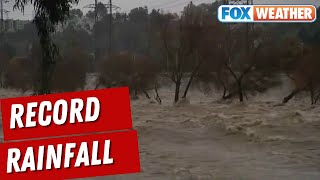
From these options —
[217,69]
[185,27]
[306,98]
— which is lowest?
[306,98]

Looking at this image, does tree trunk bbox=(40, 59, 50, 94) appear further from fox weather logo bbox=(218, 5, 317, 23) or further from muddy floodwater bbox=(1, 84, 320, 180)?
fox weather logo bbox=(218, 5, 317, 23)

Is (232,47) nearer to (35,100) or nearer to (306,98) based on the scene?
(306,98)

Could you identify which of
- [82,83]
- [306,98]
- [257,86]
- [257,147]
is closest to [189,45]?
[257,86]

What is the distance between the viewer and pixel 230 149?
31.4 ft

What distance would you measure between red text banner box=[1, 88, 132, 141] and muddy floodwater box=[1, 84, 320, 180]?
1.00m

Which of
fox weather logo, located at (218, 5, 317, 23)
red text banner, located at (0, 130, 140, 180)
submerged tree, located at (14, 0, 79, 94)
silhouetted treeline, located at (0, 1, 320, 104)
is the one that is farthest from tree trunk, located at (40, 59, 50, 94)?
silhouetted treeline, located at (0, 1, 320, 104)

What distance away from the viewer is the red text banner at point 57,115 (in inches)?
271

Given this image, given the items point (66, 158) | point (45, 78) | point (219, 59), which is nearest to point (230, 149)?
point (45, 78)

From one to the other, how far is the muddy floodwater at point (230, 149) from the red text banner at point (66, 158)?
31 cm

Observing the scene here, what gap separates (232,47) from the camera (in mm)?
28000

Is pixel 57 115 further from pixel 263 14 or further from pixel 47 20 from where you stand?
pixel 263 14

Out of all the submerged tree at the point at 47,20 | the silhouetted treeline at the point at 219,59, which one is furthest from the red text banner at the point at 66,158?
the silhouetted treeline at the point at 219,59

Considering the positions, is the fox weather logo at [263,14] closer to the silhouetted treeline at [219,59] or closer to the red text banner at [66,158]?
the red text banner at [66,158]

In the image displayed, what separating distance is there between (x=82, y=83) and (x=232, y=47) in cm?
1420
